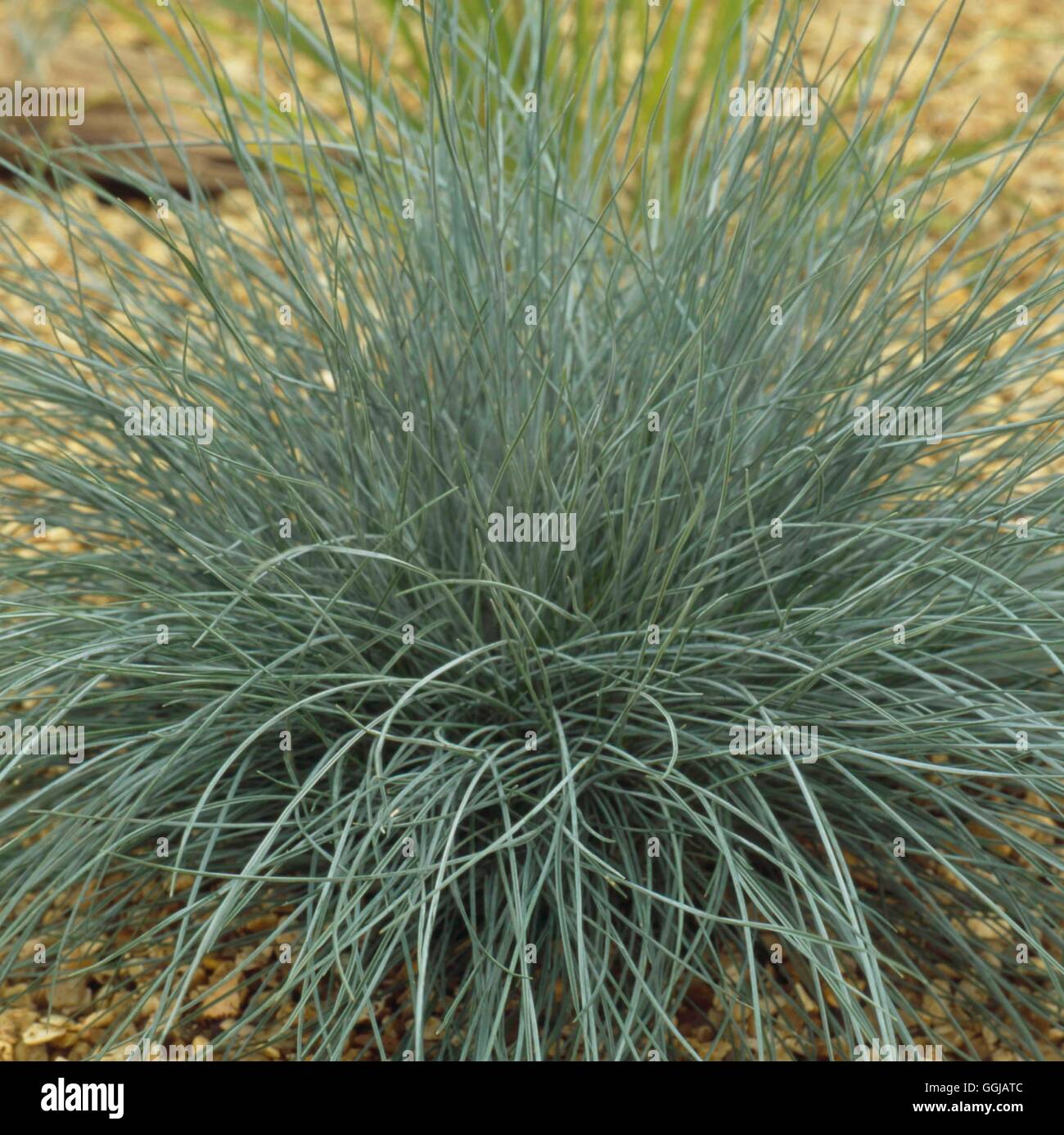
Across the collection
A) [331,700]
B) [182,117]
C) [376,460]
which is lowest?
[331,700]

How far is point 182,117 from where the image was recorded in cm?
421

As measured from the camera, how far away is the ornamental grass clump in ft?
5.52

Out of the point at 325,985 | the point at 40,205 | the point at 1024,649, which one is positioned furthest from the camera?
the point at 40,205

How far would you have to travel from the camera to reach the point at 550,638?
5.89 feet

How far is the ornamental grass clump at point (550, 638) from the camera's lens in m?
1.68
